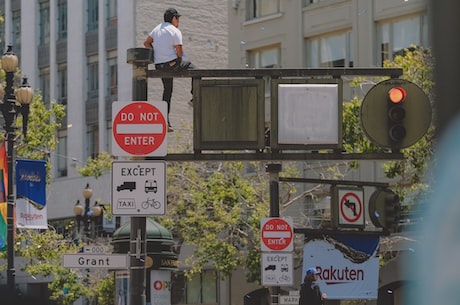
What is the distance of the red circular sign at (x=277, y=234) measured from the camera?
19.7 meters

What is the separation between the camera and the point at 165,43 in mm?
13227

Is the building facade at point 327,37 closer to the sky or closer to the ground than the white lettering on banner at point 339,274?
closer to the sky

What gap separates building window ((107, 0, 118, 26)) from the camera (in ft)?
167

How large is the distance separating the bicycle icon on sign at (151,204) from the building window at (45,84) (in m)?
43.1

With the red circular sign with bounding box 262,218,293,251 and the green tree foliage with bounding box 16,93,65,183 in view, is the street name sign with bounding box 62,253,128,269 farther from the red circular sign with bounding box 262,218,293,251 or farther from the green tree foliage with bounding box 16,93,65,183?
the green tree foliage with bounding box 16,93,65,183

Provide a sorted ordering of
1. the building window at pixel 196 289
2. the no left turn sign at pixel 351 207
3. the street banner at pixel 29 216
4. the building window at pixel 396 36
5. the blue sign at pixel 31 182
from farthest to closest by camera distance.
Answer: the building window at pixel 196 289
the building window at pixel 396 36
the blue sign at pixel 31 182
the street banner at pixel 29 216
the no left turn sign at pixel 351 207

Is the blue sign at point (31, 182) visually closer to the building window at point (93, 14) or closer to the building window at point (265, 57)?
the building window at point (265, 57)

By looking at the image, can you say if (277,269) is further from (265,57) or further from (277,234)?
(265,57)

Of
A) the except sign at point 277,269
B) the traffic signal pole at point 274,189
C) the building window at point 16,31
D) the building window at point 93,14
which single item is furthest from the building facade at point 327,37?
the building window at point 16,31

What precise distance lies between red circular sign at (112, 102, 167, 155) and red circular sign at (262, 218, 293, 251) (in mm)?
7782

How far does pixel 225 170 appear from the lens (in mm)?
34000

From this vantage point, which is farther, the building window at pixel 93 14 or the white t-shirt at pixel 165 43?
the building window at pixel 93 14

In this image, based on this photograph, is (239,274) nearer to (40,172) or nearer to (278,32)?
(278,32)

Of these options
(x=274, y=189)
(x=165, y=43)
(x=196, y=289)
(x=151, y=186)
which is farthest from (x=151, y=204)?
(x=196, y=289)
